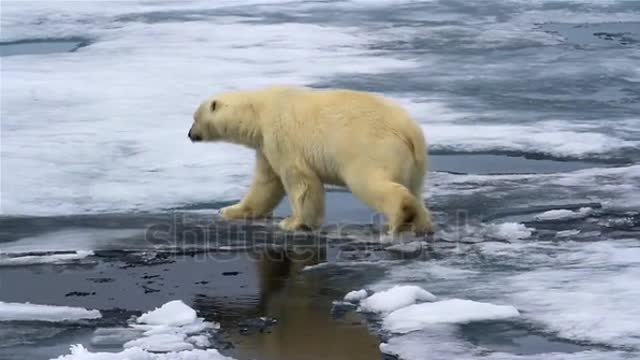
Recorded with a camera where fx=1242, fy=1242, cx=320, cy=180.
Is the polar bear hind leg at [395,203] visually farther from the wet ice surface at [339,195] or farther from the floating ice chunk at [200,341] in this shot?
the floating ice chunk at [200,341]

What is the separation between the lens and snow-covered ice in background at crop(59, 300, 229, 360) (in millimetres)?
4238

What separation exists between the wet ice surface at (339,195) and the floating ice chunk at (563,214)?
0.7 inches

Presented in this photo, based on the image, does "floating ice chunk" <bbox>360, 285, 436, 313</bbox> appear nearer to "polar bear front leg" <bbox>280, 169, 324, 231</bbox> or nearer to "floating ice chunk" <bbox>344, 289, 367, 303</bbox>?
"floating ice chunk" <bbox>344, 289, 367, 303</bbox>

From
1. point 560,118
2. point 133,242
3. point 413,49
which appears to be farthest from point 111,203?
point 413,49

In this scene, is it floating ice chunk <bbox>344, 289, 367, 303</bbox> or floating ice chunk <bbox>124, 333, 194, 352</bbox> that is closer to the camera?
floating ice chunk <bbox>124, 333, 194, 352</bbox>

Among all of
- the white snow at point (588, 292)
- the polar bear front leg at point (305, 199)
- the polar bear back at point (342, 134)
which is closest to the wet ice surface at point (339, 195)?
the white snow at point (588, 292)

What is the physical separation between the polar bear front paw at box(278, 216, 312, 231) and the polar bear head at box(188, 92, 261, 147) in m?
0.52

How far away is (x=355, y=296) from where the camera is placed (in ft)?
16.4

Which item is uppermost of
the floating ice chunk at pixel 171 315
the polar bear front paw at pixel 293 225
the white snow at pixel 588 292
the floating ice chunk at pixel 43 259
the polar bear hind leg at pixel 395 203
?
the polar bear hind leg at pixel 395 203

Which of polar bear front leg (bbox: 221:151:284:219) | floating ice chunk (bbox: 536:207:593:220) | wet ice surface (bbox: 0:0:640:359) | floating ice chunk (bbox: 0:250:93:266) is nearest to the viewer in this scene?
wet ice surface (bbox: 0:0:640:359)

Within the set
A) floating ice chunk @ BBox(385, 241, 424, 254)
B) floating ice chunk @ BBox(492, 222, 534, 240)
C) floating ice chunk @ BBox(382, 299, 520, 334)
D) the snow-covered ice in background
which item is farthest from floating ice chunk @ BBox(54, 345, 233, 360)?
floating ice chunk @ BBox(492, 222, 534, 240)

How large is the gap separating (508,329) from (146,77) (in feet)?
26.8

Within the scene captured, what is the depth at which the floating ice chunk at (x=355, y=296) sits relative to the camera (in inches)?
196

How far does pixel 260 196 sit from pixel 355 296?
1.75 m
